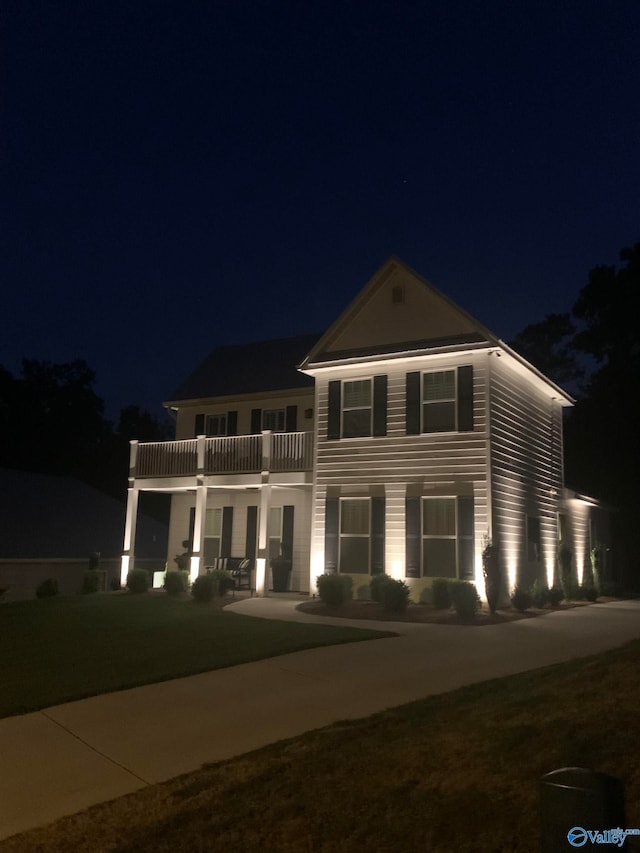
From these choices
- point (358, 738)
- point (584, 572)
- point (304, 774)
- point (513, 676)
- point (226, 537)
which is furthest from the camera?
point (584, 572)

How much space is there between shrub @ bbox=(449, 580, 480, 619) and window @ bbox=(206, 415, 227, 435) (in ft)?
35.6

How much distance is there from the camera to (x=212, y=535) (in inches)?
960

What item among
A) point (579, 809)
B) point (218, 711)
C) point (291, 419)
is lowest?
point (218, 711)

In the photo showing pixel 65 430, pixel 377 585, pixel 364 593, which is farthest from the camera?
pixel 65 430

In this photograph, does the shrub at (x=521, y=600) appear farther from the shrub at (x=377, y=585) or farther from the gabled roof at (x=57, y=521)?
the gabled roof at (x=57, y=521)

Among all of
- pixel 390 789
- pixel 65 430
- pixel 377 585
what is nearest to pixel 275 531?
pixel 377 585

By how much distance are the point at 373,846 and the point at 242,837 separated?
807 mm

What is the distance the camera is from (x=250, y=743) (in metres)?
6.71

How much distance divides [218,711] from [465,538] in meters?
11.1

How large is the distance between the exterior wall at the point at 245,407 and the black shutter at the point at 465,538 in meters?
6.15

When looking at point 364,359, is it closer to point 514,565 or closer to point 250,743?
point 514,565

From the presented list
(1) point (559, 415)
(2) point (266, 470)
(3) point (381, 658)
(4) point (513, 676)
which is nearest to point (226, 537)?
(2) point (266, 470)

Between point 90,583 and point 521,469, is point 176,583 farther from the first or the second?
point 521,469

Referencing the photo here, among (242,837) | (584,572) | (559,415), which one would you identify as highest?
(559,415)
